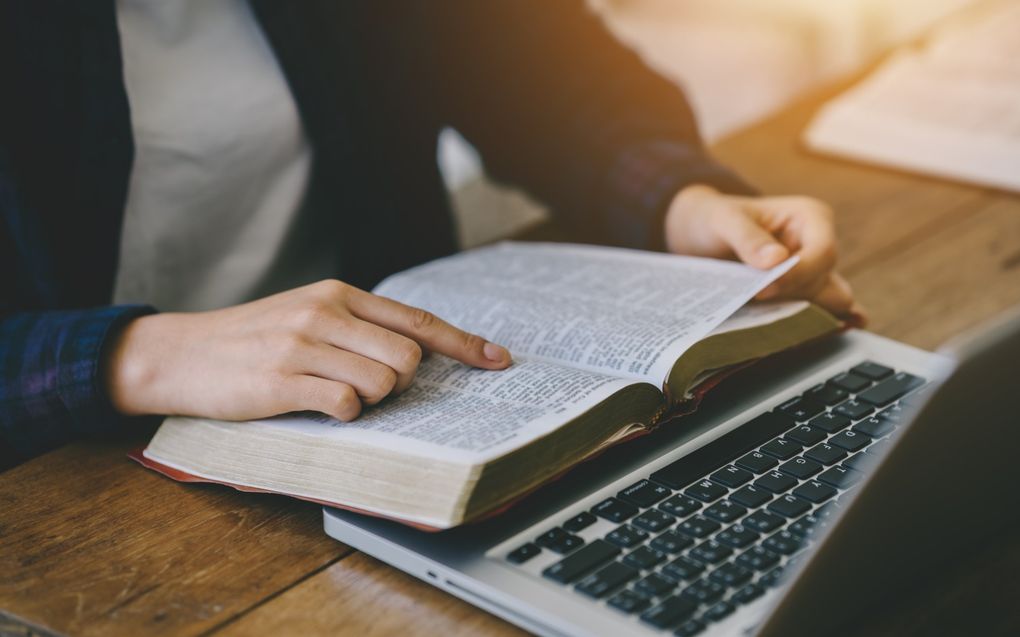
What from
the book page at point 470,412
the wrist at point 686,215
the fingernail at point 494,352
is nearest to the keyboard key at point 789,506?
the book page at point 470,412

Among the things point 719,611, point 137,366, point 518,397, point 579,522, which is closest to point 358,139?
point 137,366

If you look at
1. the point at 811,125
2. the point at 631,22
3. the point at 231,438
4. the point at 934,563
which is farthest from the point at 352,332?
the point at 631,22

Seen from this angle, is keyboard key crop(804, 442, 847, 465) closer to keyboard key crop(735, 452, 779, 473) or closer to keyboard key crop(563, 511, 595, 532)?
keyboard key crop(735, 452, 779, 473)

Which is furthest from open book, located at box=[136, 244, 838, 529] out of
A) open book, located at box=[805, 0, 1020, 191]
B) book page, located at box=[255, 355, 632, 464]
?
open book, located at box=[805, 0, 1020, 191]

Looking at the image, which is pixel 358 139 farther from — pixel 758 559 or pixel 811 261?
pixel 758 559

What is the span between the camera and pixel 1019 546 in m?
0.54

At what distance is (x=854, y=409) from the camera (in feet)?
2.13

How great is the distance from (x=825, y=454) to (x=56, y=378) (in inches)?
21.0

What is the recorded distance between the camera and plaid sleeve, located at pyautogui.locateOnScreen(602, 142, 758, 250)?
942mm

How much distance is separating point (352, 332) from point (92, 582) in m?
0.22

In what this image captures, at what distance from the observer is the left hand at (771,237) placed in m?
0.78

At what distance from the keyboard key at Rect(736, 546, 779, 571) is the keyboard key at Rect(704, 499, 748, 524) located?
1.2 inches

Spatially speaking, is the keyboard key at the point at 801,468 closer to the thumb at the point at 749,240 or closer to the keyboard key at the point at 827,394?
the keyboard key at the point at 827,394

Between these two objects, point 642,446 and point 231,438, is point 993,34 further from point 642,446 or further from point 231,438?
point 231,438
